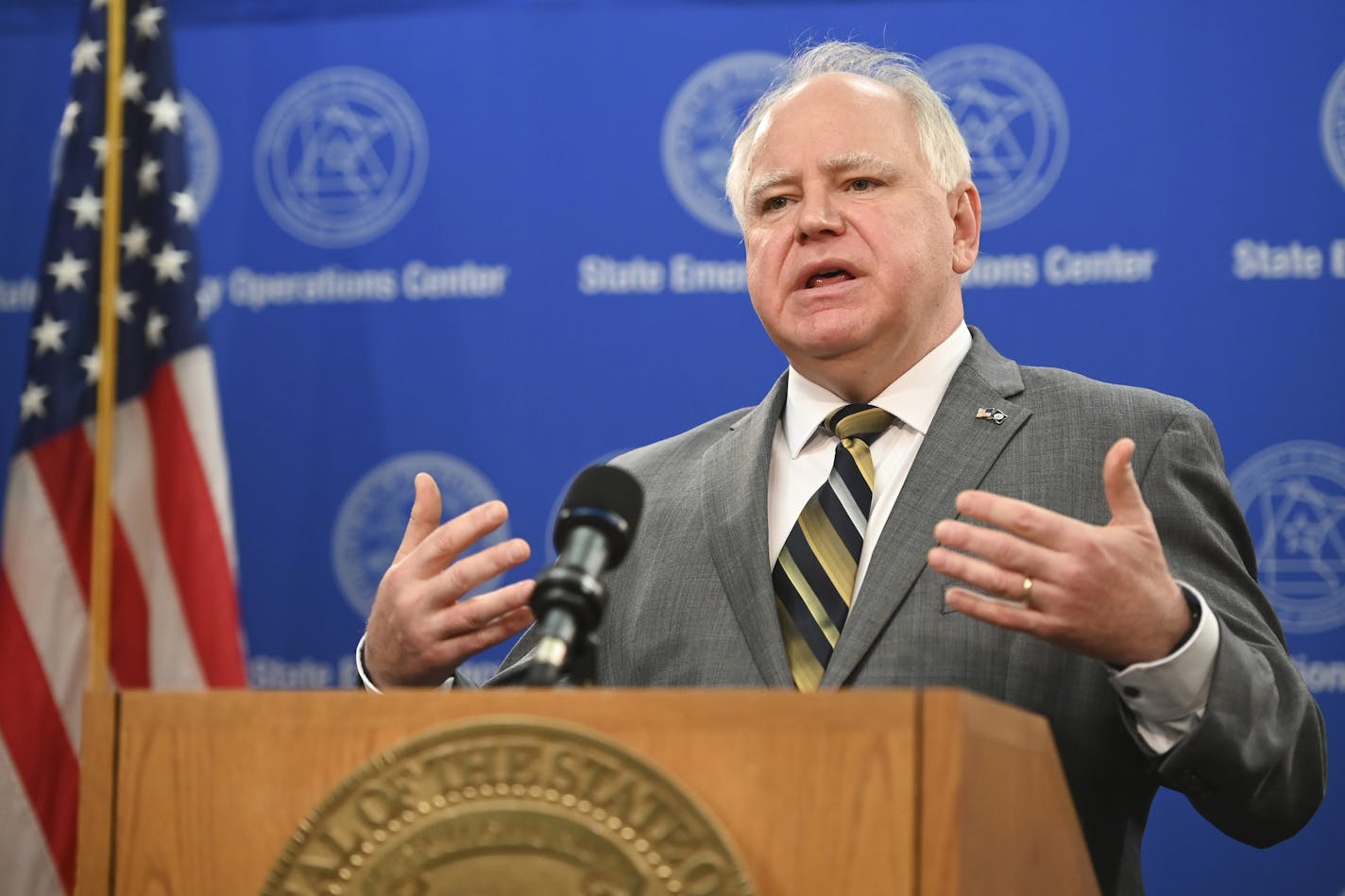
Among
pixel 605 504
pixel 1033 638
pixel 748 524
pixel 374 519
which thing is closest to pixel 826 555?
pixel 748 524

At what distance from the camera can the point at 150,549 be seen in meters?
3.55

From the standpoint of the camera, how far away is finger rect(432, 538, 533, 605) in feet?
5.81

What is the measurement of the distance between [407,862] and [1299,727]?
3.76ft

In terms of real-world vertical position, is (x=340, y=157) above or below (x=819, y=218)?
above

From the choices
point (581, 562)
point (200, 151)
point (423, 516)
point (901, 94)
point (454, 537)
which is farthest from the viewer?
point (200, 151)

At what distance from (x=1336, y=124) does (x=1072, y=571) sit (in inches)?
85.9

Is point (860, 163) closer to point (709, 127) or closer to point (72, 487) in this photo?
point (709, 127)

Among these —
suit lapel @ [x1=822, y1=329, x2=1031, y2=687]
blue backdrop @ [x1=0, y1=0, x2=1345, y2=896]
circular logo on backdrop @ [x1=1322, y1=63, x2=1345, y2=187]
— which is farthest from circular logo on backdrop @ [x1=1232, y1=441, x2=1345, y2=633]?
suit lapel @ [x1=822, y1=329, x2=1031, y2=687]

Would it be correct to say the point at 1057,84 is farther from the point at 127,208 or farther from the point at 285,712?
the point at 285,712

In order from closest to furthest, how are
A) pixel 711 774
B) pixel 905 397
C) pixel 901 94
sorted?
pixel 711 774
pixel 905 397
pixel 901 94

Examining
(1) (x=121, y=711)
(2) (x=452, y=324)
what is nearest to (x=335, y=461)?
(2) (x=452, y=324)

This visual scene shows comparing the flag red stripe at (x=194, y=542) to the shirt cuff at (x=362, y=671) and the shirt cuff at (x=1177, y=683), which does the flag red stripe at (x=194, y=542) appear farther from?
the shirt cuff at (x=1177, y=683)

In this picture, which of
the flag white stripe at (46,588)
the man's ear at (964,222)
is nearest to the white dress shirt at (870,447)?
the man's ear at (964,222)

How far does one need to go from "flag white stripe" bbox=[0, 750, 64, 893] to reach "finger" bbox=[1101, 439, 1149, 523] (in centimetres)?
271
